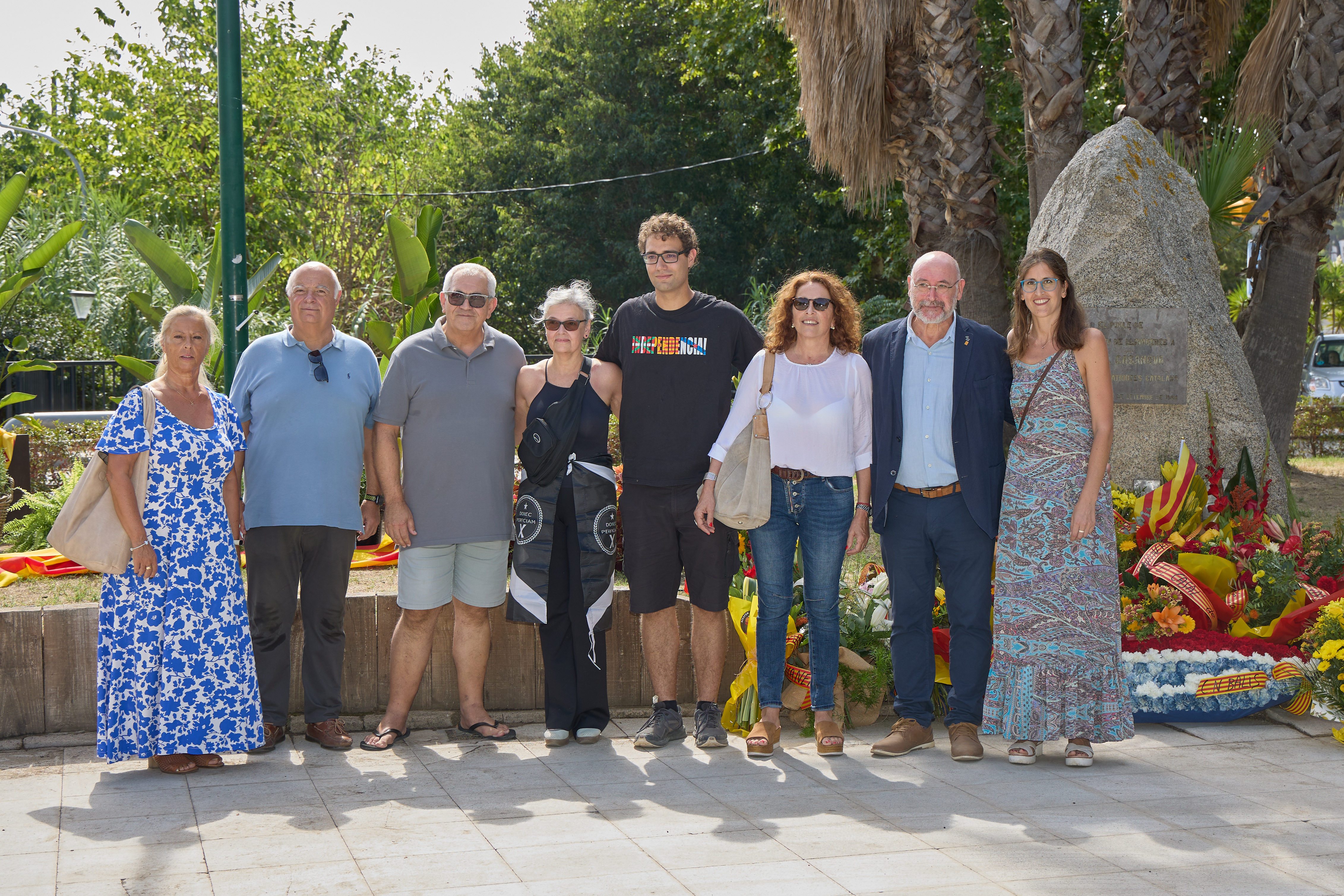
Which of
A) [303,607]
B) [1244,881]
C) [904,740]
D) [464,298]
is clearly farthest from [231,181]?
[1244,881]

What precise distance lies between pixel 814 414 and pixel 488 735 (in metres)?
1.95

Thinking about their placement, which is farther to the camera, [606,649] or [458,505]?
[606,649]

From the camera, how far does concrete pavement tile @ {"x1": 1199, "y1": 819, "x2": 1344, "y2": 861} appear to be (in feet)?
12.2

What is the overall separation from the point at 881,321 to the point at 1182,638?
454 inches

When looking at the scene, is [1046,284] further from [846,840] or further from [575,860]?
[575,860]

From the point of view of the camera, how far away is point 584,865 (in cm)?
365

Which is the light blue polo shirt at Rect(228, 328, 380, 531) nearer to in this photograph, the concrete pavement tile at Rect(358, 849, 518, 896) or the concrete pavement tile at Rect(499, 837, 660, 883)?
the concrete pavement tile at Rect(358, 849, 518, 896)

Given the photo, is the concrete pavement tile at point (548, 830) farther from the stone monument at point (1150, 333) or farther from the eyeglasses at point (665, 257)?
the stone monument at point (1150, 333)

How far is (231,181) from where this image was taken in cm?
646

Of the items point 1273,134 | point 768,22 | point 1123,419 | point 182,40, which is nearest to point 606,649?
point 1123,419

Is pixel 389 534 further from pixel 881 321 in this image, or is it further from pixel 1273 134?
pixel 881 321

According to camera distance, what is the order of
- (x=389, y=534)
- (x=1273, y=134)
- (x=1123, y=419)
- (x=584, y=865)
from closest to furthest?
1. (x=584, y=865)
2. (x=389, y=534)
3. (x=1123, y=419)
4. (x=1273, y=134)

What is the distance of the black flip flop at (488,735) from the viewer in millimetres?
5188

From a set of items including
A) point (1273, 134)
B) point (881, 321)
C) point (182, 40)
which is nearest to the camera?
point (1273, 134)
